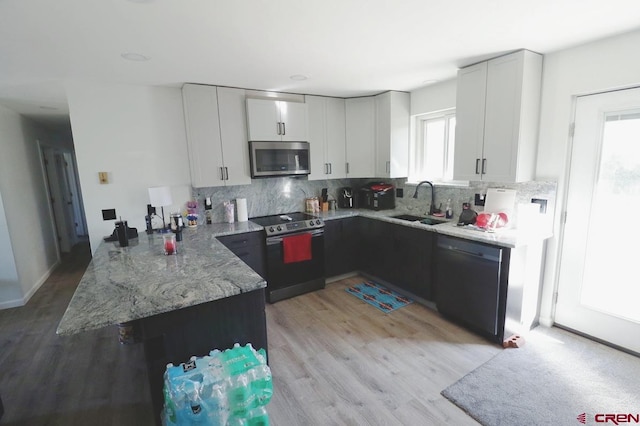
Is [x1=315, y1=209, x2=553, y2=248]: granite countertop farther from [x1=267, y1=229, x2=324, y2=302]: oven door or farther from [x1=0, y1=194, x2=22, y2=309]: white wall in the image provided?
[x1=0, y1=194, x2=22, y2=309]: white wall

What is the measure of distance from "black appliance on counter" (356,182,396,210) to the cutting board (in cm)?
127

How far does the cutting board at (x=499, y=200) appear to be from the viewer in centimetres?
288

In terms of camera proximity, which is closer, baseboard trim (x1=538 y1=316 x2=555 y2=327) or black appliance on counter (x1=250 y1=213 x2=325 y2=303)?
baseboard trim (x1=538 y1=316 x2=555 y2=327)

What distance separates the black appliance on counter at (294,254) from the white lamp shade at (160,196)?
3.21 feet

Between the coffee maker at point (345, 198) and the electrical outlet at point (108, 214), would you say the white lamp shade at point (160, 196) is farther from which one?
the coffee maker at point (345, 198)

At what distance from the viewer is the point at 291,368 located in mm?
2352

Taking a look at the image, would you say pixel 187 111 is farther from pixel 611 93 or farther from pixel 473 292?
pixel 611 93

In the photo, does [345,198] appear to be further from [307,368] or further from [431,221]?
[307,368]

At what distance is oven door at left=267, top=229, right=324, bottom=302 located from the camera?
11.1 feet

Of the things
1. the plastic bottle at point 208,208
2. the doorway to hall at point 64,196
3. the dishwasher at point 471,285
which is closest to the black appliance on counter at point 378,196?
the dishwasher at point 471,285

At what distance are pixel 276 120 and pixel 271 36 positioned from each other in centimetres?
156

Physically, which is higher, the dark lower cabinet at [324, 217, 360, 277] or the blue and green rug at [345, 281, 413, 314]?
the dark lower cabinet at [324, 217, 360, 277]

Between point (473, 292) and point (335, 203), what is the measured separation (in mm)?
2189

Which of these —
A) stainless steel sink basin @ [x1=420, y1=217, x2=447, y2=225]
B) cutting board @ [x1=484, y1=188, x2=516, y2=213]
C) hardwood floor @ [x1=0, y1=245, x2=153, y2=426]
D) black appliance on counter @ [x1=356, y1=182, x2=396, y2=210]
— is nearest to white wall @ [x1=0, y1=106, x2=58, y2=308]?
hardwood floor @ [x1=0, y1=245, x2=153, y2=426]
